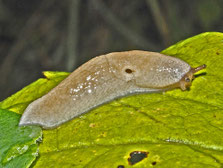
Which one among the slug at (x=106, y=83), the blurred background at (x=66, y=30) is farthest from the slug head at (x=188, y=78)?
the blurred background at (x=66, y=30)

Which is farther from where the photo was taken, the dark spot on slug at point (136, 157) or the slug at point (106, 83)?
the slug at point (106, 83)

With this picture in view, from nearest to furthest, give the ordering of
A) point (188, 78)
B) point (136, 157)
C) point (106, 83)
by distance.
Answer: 1. point (136, 157)
2. point (188, 78)
3. point (106, 83)

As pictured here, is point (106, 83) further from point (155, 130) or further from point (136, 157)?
point (136, 157)

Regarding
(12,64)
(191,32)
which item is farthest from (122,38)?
(12,64)

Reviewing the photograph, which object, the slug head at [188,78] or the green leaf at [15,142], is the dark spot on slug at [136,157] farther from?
the slug head at [188,78]

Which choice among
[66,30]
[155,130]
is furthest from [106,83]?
[66,30]

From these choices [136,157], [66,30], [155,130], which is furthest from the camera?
[66,30]

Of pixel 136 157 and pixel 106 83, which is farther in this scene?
pixel 106 83
